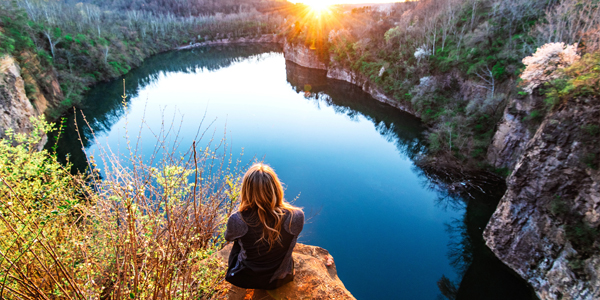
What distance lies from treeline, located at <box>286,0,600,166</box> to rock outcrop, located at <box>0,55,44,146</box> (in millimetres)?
23427

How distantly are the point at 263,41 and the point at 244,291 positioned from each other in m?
81.4

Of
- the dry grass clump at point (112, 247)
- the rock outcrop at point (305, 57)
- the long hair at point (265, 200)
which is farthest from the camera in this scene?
the rock outcrop at point (305, 57)

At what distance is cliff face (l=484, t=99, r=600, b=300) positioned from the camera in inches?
255

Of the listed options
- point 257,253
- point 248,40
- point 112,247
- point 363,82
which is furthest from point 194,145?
point 248,40

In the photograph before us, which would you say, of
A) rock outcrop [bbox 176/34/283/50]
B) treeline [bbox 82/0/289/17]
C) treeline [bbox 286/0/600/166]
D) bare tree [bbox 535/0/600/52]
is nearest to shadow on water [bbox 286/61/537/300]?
treeline [bbox 286/0/600/166]

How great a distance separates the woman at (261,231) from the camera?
102 inches

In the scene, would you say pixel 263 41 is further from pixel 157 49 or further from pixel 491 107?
pixel 491 107

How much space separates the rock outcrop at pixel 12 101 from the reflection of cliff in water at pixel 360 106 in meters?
21.9

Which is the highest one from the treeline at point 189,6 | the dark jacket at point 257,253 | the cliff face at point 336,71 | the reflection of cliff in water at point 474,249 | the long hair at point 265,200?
the treeline at point 189,6

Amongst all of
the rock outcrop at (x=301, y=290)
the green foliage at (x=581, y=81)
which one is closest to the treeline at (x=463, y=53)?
the green foliage at (x=581, y=81)

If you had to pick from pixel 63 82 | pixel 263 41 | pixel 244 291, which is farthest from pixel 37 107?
pixel 263 41

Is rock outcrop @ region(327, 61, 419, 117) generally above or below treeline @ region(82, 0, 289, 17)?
below

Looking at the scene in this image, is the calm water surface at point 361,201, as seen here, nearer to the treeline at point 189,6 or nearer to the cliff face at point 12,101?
the cliff face at point 12,101

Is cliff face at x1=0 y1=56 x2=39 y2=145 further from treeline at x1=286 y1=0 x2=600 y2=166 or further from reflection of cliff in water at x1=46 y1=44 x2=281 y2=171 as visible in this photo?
treeline at x1=286 y1=0 x2=600 y2=166
